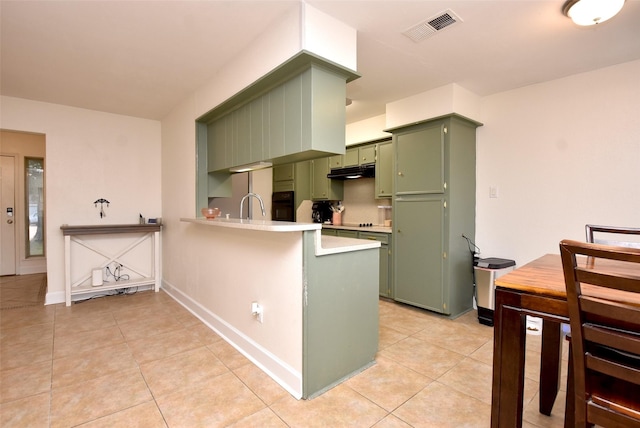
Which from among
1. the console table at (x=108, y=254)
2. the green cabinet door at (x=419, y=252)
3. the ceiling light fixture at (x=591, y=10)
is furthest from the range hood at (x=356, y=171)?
the console table at (x=108, y=254)

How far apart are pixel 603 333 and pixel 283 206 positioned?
4.60 m

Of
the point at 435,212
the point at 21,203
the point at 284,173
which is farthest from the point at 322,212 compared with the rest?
the point at 21,203

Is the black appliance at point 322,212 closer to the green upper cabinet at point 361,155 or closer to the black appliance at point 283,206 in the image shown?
the black appliance at point 283,206

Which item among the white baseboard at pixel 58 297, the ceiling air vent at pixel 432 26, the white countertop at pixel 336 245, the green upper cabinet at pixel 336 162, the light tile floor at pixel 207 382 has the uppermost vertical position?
the ceiling air vent at pixel 432 26

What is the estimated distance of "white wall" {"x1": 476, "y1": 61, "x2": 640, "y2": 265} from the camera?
2691mm

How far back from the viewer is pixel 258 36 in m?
2.33

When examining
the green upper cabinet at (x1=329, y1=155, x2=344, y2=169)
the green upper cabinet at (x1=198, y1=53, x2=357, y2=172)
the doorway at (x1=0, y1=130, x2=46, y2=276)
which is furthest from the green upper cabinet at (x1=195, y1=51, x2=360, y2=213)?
the doorway at (x1=0, y1=130, x2=46, y2=276)

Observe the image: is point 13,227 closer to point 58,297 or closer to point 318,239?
point 58,297

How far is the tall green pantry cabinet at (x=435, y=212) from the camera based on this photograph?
3283 mm

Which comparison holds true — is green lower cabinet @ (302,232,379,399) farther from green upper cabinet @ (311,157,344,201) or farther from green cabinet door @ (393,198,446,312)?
green upper cabinet @ (311,157,344,201)

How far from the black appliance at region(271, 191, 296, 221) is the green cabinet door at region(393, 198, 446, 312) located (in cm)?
198

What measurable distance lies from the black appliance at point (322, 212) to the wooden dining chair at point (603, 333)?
4.02 m

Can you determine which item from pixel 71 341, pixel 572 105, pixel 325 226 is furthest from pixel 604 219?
pixel 71 341

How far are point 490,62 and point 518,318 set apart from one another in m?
2.40
